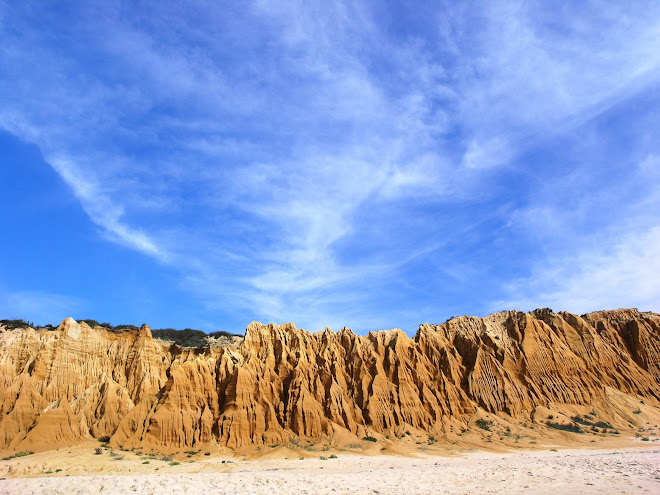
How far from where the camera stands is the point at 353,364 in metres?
48.8

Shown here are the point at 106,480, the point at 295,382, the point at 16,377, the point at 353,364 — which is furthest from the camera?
the point at 353,364

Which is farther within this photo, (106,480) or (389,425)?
(389,425)

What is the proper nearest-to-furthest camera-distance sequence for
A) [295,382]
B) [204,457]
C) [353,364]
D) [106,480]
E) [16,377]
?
[106,480], [204,457], [16,377], [295,382], [353,364]

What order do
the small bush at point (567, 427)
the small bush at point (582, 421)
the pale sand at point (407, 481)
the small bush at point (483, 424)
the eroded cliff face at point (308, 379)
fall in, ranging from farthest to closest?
the small bush at point (582, 421)
the small bush at point (483, 424)
the small bush at point (567, 427)
the eroded cliff face at point (308, 379)
the pale sand at point (407, 481)

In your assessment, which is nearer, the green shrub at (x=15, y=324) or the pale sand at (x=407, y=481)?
the pale sand at (x=407, y=481)

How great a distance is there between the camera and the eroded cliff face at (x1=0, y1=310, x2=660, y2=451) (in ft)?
131

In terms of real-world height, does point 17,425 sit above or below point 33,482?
above

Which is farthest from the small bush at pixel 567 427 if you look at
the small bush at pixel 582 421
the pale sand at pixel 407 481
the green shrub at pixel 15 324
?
the green shrub at pixel 15 324

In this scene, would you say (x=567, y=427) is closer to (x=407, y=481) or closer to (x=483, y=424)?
(x=483, y=424)

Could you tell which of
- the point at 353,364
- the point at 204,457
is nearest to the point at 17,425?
the point at 204,457

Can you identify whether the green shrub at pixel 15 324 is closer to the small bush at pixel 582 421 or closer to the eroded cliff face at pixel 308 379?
the eroded cliff face at pixel 308 379

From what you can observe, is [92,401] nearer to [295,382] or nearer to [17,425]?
[17,425]

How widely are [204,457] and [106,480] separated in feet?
49.8

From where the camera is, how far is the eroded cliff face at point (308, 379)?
39.8 metres
